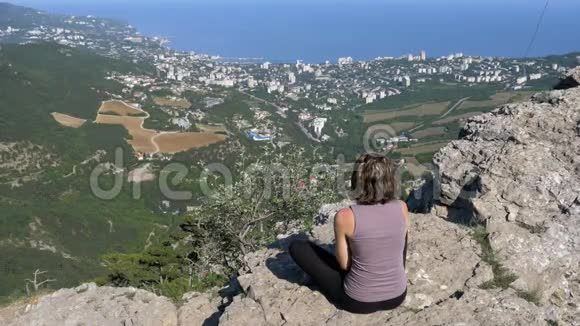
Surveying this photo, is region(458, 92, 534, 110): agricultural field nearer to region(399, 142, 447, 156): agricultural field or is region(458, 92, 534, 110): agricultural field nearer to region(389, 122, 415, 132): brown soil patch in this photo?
region(389, 122, 415, 132): brown soil patch

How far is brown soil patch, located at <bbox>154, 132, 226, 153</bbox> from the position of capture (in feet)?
251

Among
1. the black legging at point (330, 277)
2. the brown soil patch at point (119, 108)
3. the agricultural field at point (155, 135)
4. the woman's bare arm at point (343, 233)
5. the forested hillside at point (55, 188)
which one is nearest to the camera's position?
the woman's bare arm at point (343, 233)

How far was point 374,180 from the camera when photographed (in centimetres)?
452

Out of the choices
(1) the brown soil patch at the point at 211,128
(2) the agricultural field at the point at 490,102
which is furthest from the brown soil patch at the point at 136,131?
(2) the agricultural field at the point at 490,102

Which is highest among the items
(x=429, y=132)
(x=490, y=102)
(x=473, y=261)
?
(x=490, y=102)

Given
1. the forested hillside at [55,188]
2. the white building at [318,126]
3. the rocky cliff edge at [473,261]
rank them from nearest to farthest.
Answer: the rocky cliff edge at [473,261]
the forested hillside at [55,188]
the white building at [318,126]

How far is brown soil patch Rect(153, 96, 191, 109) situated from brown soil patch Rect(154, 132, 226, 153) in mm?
23558

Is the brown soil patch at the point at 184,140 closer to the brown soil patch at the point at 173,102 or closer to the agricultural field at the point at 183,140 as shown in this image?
the agricultural field at the point at 183,140

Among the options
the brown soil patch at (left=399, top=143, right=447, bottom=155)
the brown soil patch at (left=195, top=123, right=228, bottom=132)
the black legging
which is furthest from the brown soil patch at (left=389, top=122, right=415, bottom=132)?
the black legging

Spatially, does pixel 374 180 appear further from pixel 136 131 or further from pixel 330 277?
pixel 136 131

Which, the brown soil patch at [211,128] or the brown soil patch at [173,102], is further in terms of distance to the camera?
the brown soil patch at [173,102]

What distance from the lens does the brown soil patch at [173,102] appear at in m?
106

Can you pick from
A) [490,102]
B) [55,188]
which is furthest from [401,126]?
[55,188]

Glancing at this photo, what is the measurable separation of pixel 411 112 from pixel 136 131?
54.0m
